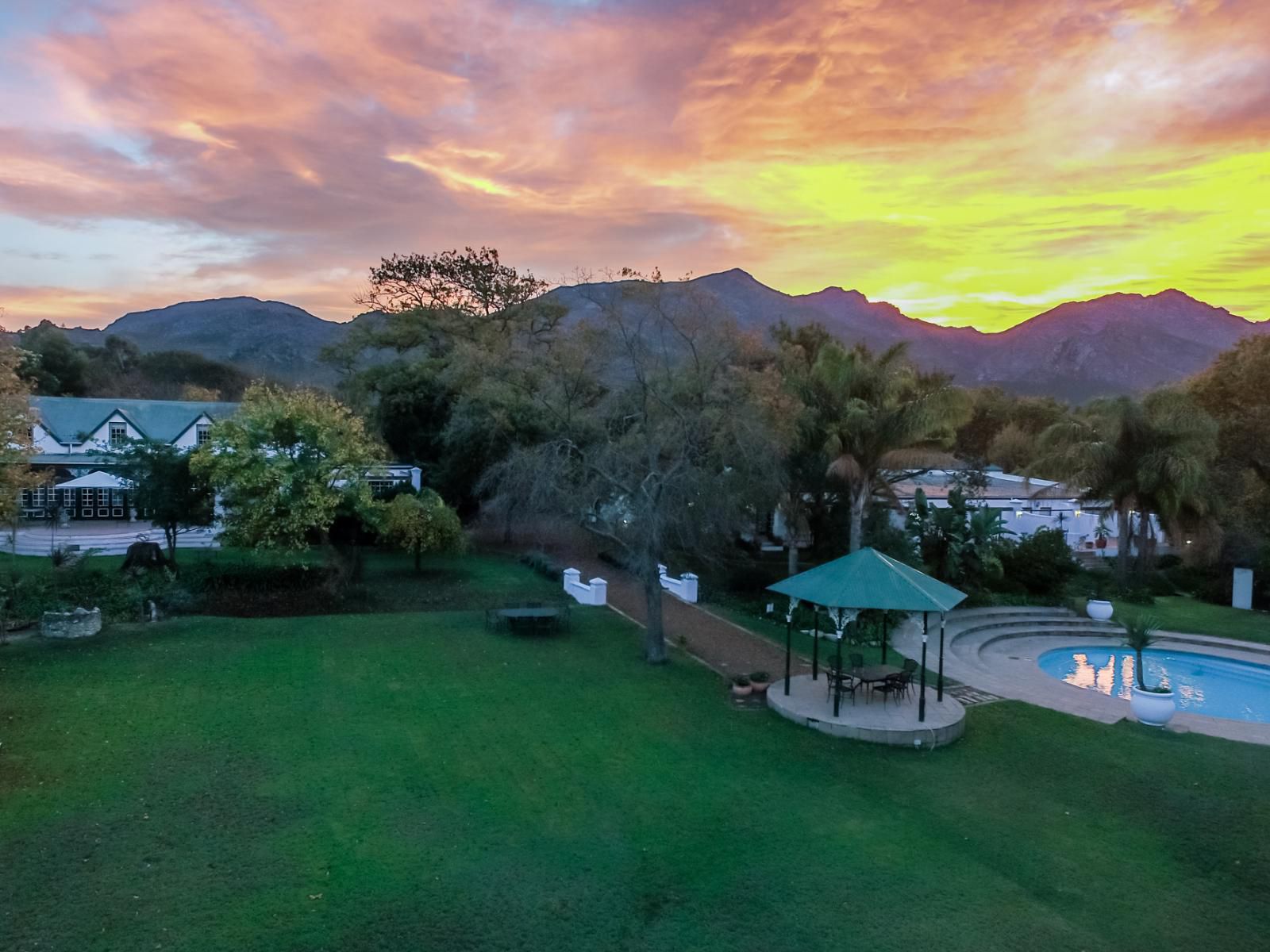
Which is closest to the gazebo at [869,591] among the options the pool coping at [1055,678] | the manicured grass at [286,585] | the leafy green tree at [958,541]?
the pool coping at [1055,678]

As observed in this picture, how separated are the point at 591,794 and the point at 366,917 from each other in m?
3.28

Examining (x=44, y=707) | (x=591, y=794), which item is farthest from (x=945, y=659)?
(x=44, y=707)

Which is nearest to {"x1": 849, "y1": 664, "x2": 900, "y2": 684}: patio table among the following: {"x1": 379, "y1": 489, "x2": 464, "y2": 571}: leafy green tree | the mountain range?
{"x1": 379, "y1": 489, "x2": 464, "y2": 571}: leafy green tree

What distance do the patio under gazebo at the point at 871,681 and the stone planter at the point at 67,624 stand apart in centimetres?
1428

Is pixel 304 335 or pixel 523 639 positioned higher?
pixel 304 335

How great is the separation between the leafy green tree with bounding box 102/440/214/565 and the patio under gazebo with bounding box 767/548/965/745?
17.3 m

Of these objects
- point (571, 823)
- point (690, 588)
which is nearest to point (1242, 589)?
point (690, 588)

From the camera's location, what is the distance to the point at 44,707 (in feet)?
38.7

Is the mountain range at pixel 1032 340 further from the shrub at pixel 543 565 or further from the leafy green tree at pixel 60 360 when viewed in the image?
the shrub at pixel 543 565

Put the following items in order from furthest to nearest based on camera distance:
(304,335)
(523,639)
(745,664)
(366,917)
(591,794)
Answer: (304,335) → (523,639) → (745,664) → (591,794) → (366,917)

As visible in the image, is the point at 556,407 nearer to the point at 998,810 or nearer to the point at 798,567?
the point at 798,567

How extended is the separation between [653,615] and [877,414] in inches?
331

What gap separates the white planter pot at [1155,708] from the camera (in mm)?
13047

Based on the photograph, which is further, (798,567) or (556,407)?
(798,567)
